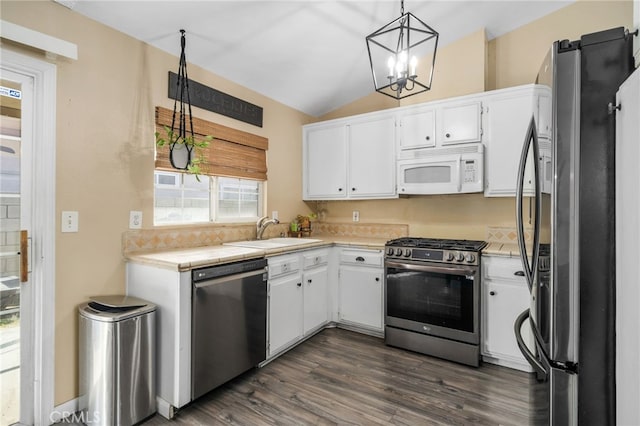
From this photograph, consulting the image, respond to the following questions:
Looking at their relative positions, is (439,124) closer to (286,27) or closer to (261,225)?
(286,27)

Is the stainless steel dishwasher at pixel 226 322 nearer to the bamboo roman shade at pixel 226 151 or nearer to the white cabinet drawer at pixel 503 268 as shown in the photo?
the bamboo roman shade at pixel 226 151

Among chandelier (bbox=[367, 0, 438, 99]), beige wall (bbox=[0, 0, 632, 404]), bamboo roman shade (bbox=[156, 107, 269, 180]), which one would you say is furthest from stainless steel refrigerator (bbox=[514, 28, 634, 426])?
A: bamboo roman shade (bbox=[156, 107, 269, 180])

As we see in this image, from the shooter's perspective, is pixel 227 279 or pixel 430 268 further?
pixel 430 268

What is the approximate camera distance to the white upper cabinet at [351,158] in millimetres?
3404

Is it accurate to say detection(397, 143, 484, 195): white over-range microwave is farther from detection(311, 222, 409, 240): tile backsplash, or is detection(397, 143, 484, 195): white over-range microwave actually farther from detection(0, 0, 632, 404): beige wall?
detection(311, 222, 409, 240): tile backsplash

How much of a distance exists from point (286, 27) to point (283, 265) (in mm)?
1904

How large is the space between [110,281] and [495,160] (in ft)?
10.4

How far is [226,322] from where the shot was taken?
218 cm

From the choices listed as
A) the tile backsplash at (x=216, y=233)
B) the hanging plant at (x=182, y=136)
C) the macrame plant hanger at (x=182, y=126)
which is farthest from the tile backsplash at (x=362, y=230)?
the macrame plant hanger at (x=182, y=126)

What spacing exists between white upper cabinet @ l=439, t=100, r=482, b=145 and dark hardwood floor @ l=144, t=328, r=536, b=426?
194 centimetres

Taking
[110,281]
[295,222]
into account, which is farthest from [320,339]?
[110,281]

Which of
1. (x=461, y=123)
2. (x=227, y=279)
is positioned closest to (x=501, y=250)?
(x=461, y=123)

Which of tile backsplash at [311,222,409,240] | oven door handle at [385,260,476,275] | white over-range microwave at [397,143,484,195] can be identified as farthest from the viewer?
tile backsplash at [311,222,409,240]

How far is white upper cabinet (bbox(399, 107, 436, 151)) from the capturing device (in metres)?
3.12
